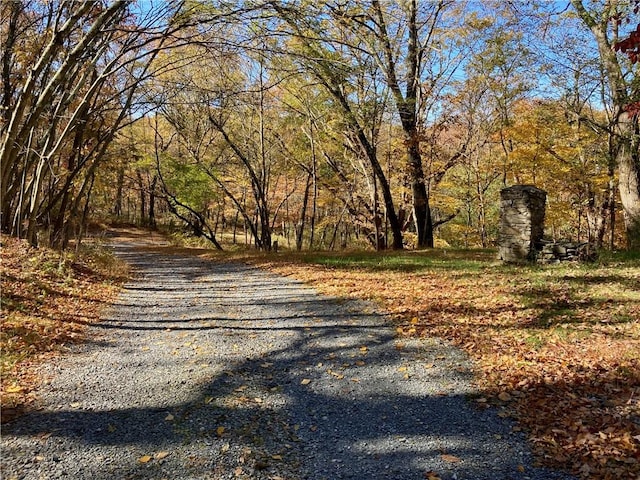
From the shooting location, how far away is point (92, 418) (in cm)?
330

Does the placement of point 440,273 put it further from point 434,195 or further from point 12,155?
point 434,195

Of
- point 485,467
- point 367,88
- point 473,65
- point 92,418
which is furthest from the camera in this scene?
point 473,65

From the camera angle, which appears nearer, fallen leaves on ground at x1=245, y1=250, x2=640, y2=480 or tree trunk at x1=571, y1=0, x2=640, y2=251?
fallen leaves on ground at x1=245, y1=250, x2=640, y2=480

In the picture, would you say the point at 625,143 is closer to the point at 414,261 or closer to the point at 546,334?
the point at 414,261

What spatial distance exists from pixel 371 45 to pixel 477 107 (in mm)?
7319

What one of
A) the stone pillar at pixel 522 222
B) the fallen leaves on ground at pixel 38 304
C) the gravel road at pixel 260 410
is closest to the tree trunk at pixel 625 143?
the stone pillar at pixel 522 222

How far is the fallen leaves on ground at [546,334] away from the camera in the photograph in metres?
3.02

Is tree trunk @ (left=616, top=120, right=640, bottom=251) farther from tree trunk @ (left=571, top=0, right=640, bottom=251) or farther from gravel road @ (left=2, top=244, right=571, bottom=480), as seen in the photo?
gravel road @ (left=2, top=244, right=571, bottom=480)

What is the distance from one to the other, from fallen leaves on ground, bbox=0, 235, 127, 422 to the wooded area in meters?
1.32

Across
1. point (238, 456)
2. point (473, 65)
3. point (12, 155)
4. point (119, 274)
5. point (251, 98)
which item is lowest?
point (238, 456)

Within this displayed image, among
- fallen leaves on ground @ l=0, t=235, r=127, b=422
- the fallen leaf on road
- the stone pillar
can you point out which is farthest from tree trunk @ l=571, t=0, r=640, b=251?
fallen leaves on ground @ l=0, t=235, r=127, b=422

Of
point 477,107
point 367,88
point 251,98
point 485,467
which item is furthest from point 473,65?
point 485,467

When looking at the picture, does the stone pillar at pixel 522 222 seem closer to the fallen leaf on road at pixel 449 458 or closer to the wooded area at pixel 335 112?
the wooded area at pixel 335 112

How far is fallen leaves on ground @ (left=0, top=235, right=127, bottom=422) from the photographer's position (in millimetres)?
3977
